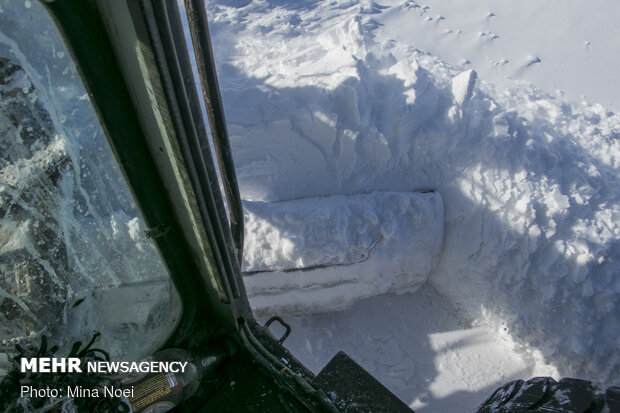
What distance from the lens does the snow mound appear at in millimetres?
2619

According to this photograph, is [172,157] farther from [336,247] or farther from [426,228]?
[426,228]

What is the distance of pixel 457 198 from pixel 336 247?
0.97 metres

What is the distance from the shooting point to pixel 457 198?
292cm

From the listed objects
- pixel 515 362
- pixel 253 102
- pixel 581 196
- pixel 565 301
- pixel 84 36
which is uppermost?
pixel 84 36

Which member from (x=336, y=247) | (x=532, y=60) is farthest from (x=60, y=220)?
(x=532, y=60)

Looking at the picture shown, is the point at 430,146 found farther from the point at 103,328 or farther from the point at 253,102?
the point at 103,328

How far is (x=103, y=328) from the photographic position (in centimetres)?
128

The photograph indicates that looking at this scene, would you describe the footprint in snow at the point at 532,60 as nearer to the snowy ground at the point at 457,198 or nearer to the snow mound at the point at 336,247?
the snowy ground at the point at 457,198

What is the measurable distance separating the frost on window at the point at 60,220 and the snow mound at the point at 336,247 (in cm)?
123

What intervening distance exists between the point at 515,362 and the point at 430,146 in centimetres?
157

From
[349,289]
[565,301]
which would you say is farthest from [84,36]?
[565,301]

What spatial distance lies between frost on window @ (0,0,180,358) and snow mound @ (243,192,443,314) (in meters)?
1.23

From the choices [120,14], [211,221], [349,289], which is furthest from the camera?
[349,289]

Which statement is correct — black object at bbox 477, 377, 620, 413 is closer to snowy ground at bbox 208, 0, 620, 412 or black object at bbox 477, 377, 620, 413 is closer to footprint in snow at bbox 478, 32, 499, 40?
snowy ground at bbox 208, 0, 620, 412
